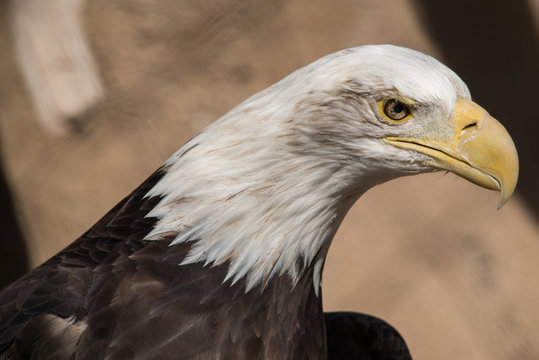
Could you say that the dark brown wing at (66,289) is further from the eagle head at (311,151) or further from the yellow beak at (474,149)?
the yellow beak at (474,149)

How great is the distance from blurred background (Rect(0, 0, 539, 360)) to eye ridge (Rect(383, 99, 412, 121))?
89.3 inches

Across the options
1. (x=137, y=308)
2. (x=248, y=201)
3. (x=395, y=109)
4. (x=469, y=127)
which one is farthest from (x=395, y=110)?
(x=137, y=308)

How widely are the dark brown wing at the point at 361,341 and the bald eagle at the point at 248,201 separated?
28.0 inches

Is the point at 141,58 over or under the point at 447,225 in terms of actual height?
over

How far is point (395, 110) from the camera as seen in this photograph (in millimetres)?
1813

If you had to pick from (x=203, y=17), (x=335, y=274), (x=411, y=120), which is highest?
(x=203, y=17)

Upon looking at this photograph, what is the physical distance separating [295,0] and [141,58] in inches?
36.9

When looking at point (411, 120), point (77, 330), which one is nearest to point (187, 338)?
point (77, 330)

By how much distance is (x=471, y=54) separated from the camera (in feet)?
14.3

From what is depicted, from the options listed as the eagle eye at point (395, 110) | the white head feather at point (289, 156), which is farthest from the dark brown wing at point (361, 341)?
the eagle eye at point (395, 110)

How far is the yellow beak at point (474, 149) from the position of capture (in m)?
1.83

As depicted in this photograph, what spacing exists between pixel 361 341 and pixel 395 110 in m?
1.09

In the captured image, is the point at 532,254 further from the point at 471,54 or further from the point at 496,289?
the point at 471,54

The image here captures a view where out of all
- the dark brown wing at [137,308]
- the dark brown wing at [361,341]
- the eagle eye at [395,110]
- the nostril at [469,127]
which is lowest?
the dark brown wing at [361,341]
